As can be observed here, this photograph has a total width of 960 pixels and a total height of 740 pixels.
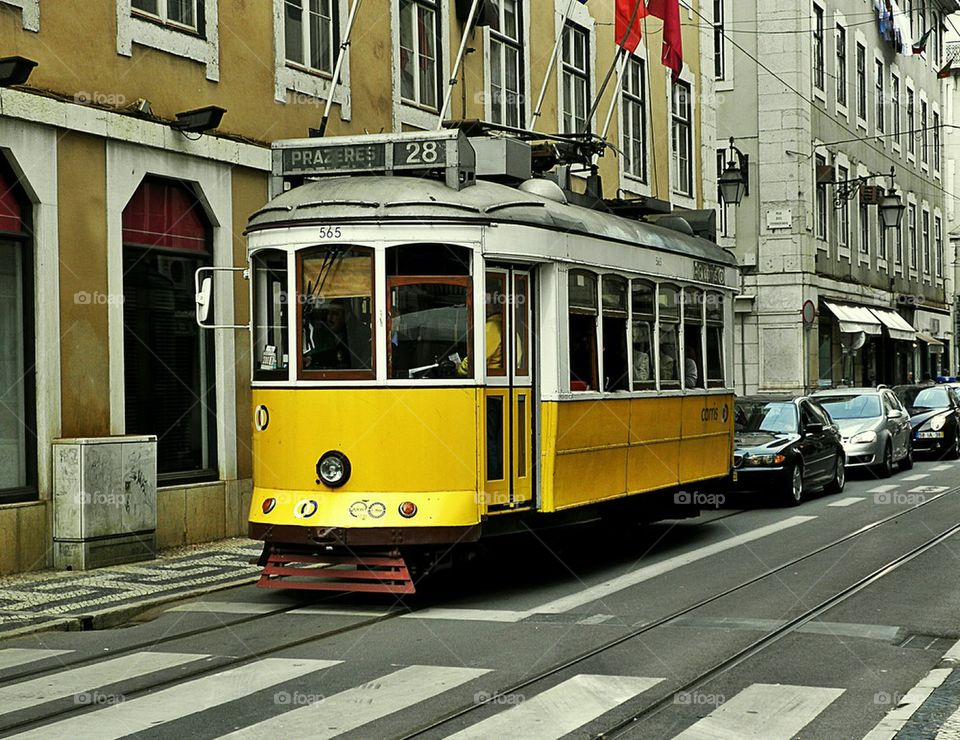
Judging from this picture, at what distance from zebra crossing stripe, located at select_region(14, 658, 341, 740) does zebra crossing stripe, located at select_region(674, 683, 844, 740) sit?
244 centimetres

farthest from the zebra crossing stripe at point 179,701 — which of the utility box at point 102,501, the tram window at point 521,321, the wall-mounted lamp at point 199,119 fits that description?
the wall-mounted lamp at point 199,119

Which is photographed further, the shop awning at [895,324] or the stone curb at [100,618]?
the shop awning at [895,324]

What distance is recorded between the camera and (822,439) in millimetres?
21125

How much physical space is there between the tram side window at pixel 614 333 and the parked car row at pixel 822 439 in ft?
12.6

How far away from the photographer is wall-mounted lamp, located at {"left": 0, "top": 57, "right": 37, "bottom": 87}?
12383 millimetres

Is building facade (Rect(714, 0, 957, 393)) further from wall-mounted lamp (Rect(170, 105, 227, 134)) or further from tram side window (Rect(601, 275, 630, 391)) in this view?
tram side window (Rect(601, 275, 630, 391))

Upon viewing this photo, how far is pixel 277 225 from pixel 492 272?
1.66 m

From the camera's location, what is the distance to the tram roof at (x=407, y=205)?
10.9 metres

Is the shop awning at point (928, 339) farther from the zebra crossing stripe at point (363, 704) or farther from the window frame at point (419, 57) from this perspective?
the zebra crossing stripe at point (363, 704)

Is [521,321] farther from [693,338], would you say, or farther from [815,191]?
[815,191]

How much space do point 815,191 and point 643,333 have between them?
2734cm

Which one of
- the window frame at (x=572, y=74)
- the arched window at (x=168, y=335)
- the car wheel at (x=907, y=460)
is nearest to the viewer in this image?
the arched window at (x=168, y=335)

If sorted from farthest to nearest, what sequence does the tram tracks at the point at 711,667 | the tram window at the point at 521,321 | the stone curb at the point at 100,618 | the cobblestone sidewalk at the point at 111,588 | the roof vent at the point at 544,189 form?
the roof vent at the point at 544,189, the tram window at the point at 521,321, the cobblestone sidewalk at the point at 111,588, the stone curb at the point at 100,618, the tram tracks at the point at 711,667

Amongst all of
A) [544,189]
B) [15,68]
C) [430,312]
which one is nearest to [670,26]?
[544,189]
